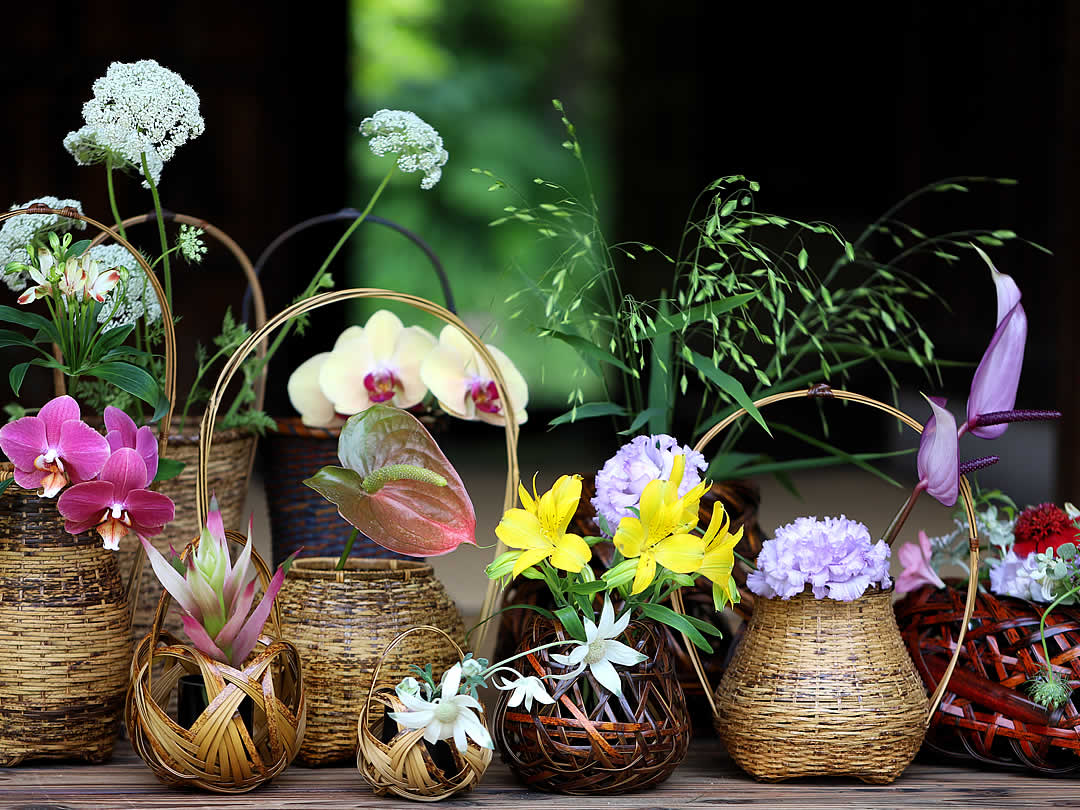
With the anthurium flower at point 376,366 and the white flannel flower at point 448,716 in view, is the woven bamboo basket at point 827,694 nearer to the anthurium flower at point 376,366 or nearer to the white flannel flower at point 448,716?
the white flannel flower at point 448,716

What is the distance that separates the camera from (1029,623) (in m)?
0.91

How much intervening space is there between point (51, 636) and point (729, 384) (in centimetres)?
56

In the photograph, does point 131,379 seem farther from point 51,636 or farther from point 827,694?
point 827,694

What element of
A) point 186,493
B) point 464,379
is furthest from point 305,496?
point 464,379

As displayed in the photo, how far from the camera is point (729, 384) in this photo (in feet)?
2.99

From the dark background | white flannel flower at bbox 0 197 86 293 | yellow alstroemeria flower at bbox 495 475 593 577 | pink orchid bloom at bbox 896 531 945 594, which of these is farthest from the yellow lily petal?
the dark background

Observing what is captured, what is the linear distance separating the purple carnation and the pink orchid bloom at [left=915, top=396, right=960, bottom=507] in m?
0.17

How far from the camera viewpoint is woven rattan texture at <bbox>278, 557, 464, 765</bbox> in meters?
0.87

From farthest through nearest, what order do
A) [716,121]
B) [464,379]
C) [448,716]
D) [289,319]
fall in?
1. [716,121]
2. [464,379]
3. [289,319]
4. [448,716]

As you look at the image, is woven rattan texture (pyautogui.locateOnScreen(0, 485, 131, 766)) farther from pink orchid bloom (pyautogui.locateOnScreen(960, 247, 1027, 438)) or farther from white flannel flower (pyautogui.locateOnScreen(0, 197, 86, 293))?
pink orchid bloom (pyautogui.locateOnScreen(960, 247, 1027, 438))

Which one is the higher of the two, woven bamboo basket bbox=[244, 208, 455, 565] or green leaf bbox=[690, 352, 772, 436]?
green leaf bbox=[690, 352, 772, 436]

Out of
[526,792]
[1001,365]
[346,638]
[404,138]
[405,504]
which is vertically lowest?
[526,792]

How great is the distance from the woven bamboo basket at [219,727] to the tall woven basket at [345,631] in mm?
38

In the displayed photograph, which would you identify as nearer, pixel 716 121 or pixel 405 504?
pixel 405 504
